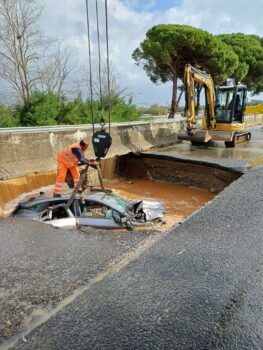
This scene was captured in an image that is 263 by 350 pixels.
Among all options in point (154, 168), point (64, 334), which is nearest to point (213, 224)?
point (64, 334)

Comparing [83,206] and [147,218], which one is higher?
[83,206]

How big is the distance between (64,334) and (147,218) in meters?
4.49

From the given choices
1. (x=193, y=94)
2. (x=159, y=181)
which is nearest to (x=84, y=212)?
(x=159, y=181)

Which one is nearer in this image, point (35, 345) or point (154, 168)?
point (35, 345)

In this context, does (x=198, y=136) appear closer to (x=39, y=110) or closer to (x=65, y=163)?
(x=65, y=163)

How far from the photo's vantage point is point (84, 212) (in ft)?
22.3

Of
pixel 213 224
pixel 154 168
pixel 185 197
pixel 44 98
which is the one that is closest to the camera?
pixel 213 224

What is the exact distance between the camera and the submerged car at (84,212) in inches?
257

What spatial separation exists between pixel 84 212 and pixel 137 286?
3.26 metres

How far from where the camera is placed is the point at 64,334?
9.77 ft

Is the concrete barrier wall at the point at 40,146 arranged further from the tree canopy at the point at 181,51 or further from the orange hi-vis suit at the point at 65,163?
the tree canopy at the point at 181,51

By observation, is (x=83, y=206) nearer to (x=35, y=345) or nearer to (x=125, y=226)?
(x=125, y=226)

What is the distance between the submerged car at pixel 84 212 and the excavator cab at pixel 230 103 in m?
10.8

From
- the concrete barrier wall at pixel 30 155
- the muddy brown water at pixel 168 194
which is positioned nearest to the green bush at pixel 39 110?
the concrete barrier wall at pixel 30 155
